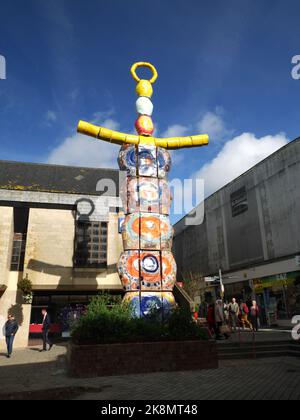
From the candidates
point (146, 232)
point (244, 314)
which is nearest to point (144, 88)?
point (146, 232)

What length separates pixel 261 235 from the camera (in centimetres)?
2577

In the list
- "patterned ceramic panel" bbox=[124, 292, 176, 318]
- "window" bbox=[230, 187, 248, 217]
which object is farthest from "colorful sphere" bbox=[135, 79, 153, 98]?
"window" bbox=[230, 187, 248, 217]

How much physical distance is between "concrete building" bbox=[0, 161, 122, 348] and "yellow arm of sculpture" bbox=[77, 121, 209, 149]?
7936 millimetres

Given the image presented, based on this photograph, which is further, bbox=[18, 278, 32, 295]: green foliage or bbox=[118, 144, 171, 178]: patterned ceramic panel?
bbox=[18, 278, 32, 295]: green foliage

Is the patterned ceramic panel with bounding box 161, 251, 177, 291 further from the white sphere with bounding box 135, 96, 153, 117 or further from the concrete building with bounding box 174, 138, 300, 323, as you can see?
the concrete building with bounding box 174, 138, 300, 323

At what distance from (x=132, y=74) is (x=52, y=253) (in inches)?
424

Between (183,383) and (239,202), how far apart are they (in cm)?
2327

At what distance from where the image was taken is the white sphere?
13828mm

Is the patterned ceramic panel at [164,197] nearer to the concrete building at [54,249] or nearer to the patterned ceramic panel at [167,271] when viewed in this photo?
the patterned ceramic panel at [167,271]

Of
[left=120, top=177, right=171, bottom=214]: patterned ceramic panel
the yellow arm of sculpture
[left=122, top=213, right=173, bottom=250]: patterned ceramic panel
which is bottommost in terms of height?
[left=122, top=213, right=173, bottom=250]: patterned ceramic panel

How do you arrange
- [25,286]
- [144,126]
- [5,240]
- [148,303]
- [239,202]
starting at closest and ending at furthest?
[148,303] → [144,126] → [25,286] → [5,240] → [239,202]

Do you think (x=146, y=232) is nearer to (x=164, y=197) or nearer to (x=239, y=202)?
(x=164, y=197)
